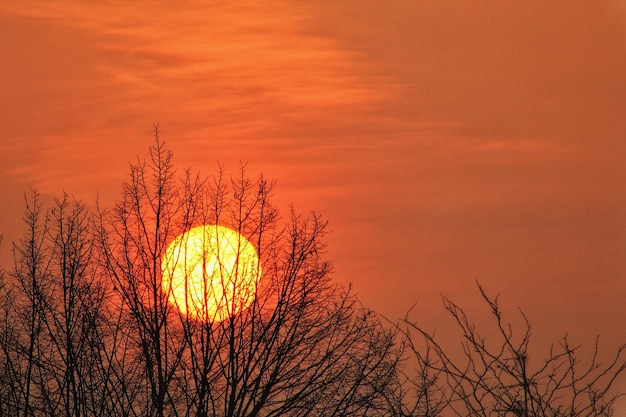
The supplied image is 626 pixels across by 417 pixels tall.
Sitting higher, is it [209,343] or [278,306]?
[278,306]

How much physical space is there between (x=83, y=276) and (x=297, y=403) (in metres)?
4.68

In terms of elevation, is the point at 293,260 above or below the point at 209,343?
above

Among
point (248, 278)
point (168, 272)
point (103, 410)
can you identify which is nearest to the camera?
point (103, 410)

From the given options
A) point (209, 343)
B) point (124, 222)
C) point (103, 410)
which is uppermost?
point (124, 222)

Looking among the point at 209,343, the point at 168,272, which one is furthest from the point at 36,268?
the point at 209,343

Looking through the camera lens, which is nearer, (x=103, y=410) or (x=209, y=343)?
(x=103, y=410)

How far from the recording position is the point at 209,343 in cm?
1432

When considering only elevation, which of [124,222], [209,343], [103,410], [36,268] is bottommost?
[103,410]

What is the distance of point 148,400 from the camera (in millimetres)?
13961

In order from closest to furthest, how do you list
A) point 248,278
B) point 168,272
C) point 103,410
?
point 103,410
point 168,272
point 248,278

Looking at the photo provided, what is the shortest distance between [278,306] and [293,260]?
0.88 metres

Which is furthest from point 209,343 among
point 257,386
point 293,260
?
point 293,260

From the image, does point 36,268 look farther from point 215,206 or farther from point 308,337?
point 308,337

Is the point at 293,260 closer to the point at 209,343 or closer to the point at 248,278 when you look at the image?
the point at 248,278
